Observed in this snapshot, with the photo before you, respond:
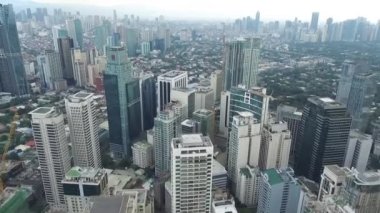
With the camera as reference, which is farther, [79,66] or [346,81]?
[79,66]

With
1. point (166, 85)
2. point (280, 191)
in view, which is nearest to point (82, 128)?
point (166, 85)

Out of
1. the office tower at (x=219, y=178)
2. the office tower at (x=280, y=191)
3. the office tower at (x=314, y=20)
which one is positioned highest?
the office tower at (x=314, y=20)

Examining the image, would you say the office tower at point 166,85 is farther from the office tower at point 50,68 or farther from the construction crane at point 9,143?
the office tower at point 50,68

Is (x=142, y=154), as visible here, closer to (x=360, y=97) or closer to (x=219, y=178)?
(x=219, y=178)

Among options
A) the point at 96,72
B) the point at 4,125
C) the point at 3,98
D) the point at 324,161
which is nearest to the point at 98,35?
the point at 96,72

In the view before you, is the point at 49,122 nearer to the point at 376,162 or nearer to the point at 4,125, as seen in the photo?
the point at 4,125

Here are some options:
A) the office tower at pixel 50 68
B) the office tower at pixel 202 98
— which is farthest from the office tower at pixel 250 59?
the office tower at pixel 50 68

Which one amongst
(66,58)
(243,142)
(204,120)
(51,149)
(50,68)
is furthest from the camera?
(66,58)
